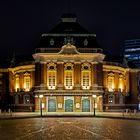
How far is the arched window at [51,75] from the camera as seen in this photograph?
81.8 meters

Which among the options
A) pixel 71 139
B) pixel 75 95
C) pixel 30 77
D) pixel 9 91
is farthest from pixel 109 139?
pixel 9 91

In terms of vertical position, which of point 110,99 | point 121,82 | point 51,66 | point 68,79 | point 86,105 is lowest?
point 86,105

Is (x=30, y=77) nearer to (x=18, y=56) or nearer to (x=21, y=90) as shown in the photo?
(x=21, y=90)

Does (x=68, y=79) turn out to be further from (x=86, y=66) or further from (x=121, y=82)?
(x=121, y=82)

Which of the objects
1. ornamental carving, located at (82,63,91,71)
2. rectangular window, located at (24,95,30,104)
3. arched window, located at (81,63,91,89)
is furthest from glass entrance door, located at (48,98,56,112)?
ornamental carving, located at (82,63,91,71)

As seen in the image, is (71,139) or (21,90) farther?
(21,90)

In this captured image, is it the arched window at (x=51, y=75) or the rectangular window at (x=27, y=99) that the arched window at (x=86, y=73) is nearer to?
the arched window at (x=51, y=75)

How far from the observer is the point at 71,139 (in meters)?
29.0

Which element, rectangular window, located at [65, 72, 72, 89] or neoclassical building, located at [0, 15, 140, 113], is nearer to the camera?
neoclassical building, located at [0, 15, 140, 113]

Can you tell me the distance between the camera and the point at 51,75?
82188 mm

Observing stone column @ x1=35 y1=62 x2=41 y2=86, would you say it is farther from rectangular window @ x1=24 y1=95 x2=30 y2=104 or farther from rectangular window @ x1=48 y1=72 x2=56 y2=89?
rectangular window @ x1=24 y1=95 x2=30 y2=104

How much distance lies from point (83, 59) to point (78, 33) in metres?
5.36

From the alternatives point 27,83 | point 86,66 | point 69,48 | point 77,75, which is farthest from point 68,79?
point 27,83

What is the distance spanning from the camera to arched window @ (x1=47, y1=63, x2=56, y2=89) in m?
81.8
